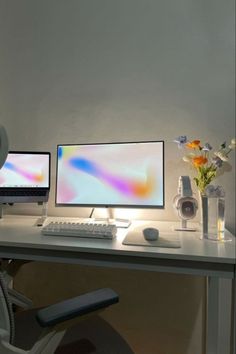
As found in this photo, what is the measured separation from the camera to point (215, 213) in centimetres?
144

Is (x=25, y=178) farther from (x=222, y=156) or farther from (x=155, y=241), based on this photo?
(x=222, y=156)

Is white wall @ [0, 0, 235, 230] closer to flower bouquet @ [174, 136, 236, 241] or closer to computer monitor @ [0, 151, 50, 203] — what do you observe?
flower bouquet @ [174, 136, 236, 241]

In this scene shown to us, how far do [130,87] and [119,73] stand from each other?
0.38ft

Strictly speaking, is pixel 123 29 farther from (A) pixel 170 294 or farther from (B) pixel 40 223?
(A) pixel 170 294

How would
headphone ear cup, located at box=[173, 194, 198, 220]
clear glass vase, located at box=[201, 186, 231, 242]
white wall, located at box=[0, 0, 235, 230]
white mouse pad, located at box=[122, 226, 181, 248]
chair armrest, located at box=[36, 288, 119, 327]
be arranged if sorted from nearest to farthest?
chair armrest, located at box=[36, 288, 119, 327], white mouse pad, located at box=[122, 226, 181, 248], clear glass vase, located at box=[201, 186, 231, 242], headphone ear cup, located at box=[173, 194, 198, 220], white wall, located at box=[0, 0, 235, 230]

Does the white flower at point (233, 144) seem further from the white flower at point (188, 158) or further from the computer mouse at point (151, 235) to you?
the computer mouse at point (151, 235)

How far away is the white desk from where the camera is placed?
1.02 metres

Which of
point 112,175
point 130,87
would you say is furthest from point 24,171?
point 130,87

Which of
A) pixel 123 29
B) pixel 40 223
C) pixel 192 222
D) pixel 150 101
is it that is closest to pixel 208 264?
pixel 192 222

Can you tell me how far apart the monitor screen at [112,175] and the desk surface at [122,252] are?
241 mm

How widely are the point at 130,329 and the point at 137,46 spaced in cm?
171

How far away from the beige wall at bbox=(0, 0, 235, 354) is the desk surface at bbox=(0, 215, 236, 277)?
50 centimetres

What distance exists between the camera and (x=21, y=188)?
163 centimetres

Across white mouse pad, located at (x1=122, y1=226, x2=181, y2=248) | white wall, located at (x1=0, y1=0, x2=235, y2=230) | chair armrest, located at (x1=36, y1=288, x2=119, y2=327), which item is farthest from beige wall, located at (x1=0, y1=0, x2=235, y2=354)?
chair armrest, located at (x1=36, y1=288, x2=119, y2=327)
